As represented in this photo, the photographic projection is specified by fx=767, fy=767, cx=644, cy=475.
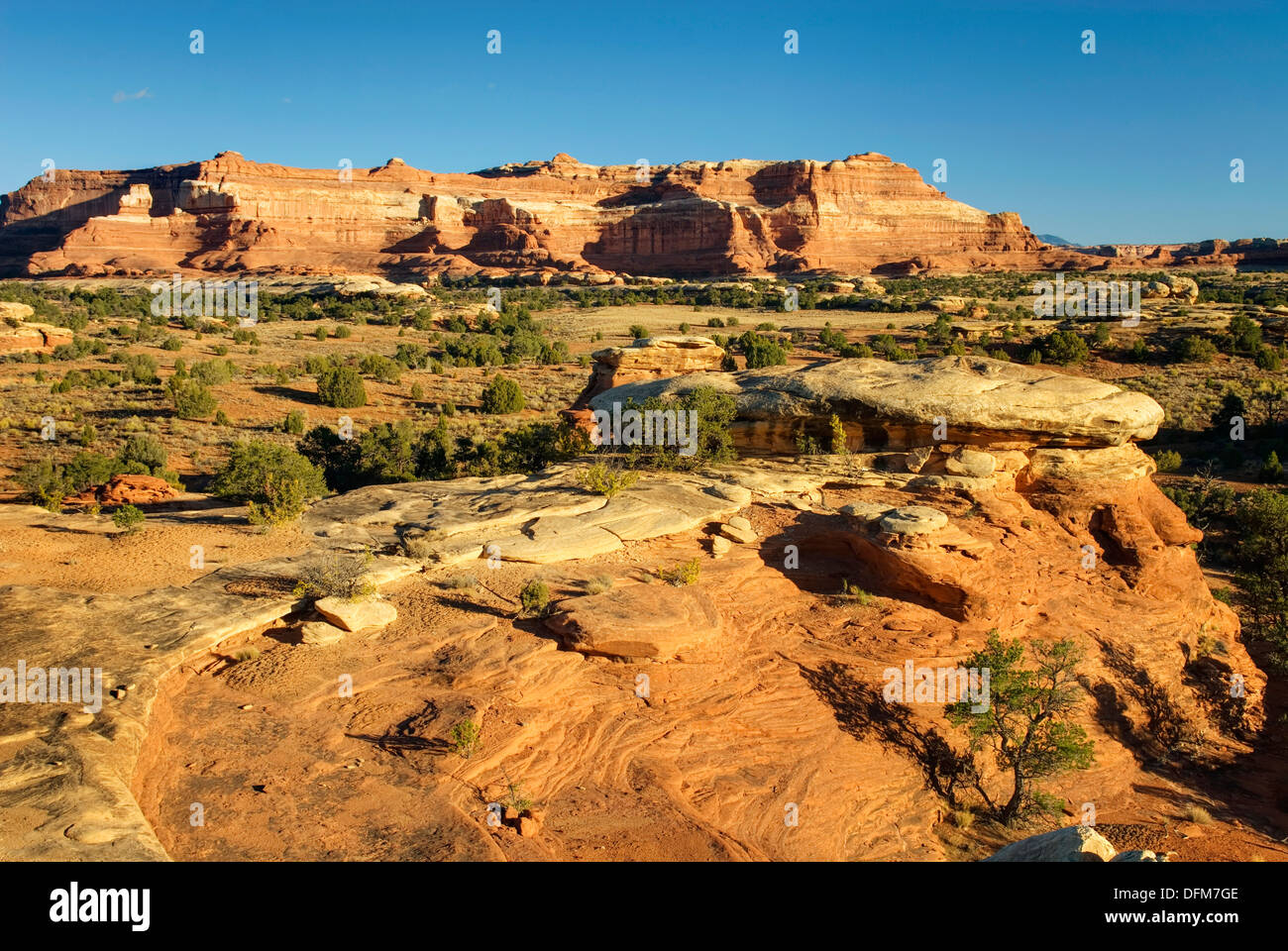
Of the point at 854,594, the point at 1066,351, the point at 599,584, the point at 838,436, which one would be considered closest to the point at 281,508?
the point at 599,584

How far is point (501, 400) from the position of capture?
28078mm

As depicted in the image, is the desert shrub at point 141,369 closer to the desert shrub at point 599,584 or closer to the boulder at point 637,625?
the desert shrub at point 599,584

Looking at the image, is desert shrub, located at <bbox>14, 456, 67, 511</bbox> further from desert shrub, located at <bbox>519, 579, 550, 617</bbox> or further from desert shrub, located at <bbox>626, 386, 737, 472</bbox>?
desert shrub, located at <bbox>519, 579, 550, 617</bbox>

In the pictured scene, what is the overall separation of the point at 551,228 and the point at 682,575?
91.4m

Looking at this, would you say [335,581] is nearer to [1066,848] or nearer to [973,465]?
[1066,848]

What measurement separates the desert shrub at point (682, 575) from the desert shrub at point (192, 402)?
2183 cm

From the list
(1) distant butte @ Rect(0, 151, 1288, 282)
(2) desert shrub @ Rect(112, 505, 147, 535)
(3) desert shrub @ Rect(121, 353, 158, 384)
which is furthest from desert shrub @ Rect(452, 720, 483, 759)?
(1) distant butte @ Rect(0, 151, 1288, 282)

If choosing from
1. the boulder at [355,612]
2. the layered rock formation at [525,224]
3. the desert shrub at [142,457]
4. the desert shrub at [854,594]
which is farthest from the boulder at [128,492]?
the layered rock formation at [525,224]

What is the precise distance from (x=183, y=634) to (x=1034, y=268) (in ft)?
313

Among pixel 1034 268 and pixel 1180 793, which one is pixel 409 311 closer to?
pixel 1180 793

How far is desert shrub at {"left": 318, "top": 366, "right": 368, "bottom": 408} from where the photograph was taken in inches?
1120

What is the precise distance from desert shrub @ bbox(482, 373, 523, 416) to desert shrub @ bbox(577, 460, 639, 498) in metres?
16.2

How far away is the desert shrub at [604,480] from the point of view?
11930 millimetres
